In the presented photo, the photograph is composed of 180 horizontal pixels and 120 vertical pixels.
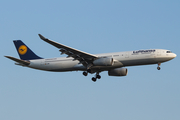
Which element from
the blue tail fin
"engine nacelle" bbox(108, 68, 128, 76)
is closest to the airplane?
"engine nacelle" bbox(108, 68, 128, 76)

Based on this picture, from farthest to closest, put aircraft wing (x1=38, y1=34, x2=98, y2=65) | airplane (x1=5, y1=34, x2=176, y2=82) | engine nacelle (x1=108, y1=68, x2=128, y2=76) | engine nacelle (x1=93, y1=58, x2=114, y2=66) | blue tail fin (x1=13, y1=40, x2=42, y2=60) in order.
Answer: blue tail fin (x1=13, y1=40, x2=42, y2=60) → engine nacelle (x1=108, y1=68, x2=128, y2=76) → airplane (x1=5, y1=34, x2=176, y2=82) → engine nacelle (x1=93, y1=58, x2=114, y2=66) → aircraft wing (x1=38, y1=34, x2=98, y2=65)

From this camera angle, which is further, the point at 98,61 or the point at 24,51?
the point at 24,51

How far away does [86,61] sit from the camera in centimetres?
4750

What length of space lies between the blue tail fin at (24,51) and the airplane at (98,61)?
1754 millimetres

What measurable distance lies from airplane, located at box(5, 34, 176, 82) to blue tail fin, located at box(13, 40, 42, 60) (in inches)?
69.0

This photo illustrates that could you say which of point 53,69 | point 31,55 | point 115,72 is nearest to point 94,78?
point 115,72

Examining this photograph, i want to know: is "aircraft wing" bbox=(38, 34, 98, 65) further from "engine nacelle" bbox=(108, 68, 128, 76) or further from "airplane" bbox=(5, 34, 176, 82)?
"engine nacelle" bbox=(108, 68, 128, 76)

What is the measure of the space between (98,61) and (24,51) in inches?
582

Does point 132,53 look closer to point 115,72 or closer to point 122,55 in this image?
point 122,55

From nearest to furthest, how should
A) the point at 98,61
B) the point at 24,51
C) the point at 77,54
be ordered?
the point at 77,54 < the point at 98,61 < the point at 24,51

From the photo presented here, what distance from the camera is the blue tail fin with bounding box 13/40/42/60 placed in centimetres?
5325

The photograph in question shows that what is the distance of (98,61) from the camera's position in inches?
1821

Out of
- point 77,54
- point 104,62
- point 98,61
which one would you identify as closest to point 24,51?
point 77,54

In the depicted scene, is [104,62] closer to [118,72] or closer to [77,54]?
[77,54]
